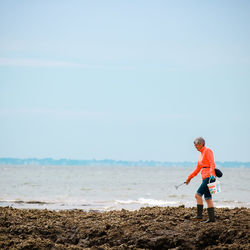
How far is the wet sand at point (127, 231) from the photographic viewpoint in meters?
8.66

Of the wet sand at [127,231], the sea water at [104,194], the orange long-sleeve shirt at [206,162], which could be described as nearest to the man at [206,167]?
the orange long-sleeve shirt at [206,162]

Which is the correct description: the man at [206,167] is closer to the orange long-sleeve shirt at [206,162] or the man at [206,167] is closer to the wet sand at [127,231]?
the orange long-sleeve shirt at [206,162]

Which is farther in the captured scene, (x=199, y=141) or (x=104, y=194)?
(x=104, y=194)

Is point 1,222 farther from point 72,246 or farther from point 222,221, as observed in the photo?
point 222,221

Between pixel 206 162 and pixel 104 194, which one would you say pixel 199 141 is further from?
pixel 104 194

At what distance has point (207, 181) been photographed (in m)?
9.36

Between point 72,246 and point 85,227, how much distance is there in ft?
3.92

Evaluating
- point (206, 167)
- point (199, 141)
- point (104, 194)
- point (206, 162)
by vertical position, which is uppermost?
point (199, 141)

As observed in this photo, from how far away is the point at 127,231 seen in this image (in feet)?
30.7

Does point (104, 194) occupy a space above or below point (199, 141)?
below

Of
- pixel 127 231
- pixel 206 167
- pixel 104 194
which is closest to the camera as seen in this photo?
pixel 127 231

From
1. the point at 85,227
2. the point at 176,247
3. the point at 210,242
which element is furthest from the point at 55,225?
the point at 210,242

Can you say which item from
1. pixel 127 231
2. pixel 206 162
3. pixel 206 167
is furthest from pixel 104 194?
pixel 206 162

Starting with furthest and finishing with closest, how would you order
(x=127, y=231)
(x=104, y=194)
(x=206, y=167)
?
1. (x=104, y=194)
2. (x=206, y=167)
3. (x=127, y=231)
